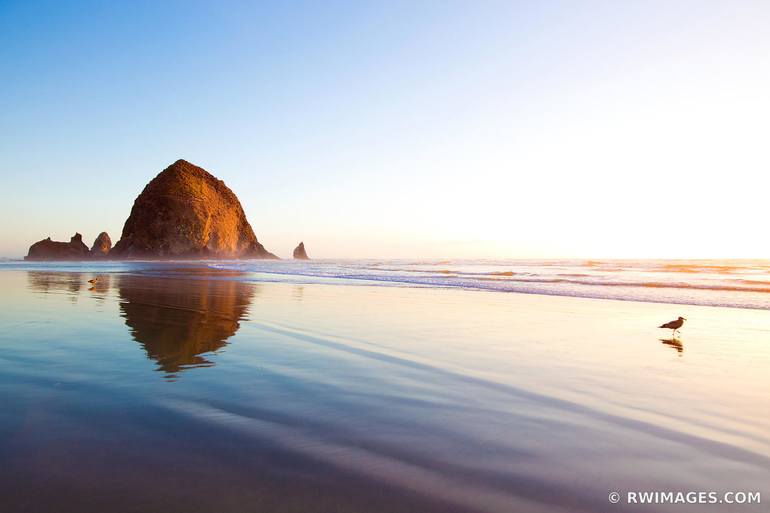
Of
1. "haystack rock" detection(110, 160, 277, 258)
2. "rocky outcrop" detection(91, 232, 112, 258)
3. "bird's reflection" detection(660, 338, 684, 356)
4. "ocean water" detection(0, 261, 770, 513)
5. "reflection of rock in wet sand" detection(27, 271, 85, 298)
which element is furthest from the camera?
"rocky outcrop" detection(91, 232, 112, 258)

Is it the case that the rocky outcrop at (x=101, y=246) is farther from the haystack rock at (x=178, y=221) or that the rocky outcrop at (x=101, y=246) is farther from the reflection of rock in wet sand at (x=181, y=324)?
the reflection of rock in wet sand at (x=181, y=324)

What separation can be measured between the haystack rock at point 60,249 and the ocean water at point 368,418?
493 feet

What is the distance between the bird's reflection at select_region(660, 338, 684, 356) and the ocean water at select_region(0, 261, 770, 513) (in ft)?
0.16

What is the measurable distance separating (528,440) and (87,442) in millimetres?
3306

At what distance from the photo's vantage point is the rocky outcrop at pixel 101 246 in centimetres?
14777

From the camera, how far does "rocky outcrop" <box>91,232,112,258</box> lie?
485 feet

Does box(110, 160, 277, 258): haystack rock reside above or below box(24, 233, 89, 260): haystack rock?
above

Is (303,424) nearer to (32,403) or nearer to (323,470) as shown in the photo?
(323,470)

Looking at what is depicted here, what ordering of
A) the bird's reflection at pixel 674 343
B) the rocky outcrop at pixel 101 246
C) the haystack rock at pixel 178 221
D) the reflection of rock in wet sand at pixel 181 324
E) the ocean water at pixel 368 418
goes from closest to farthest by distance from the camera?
the ocean water at pixel 368 418, the reflection of rock in wet sand at pixel 181 324, the bird's reflection at pixel 674 343, the haystack rock at pixel 178 221, the rocky outcrop at pixel 101 246

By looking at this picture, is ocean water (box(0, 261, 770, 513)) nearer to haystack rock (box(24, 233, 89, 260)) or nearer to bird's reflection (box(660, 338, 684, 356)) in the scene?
bird's reflection (box(660, 338, 684, 356))

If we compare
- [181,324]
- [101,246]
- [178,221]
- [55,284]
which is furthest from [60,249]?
[181,324]

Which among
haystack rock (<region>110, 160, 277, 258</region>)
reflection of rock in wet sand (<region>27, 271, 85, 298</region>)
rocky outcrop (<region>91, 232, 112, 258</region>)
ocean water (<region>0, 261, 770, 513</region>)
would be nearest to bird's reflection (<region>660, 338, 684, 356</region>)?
ocean water (<region>0, 261, 770, 513</region>)


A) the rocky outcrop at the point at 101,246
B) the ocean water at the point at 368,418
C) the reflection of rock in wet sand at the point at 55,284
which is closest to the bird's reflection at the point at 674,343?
the ocean water at the point at 368,418

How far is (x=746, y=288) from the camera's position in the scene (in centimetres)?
2072
